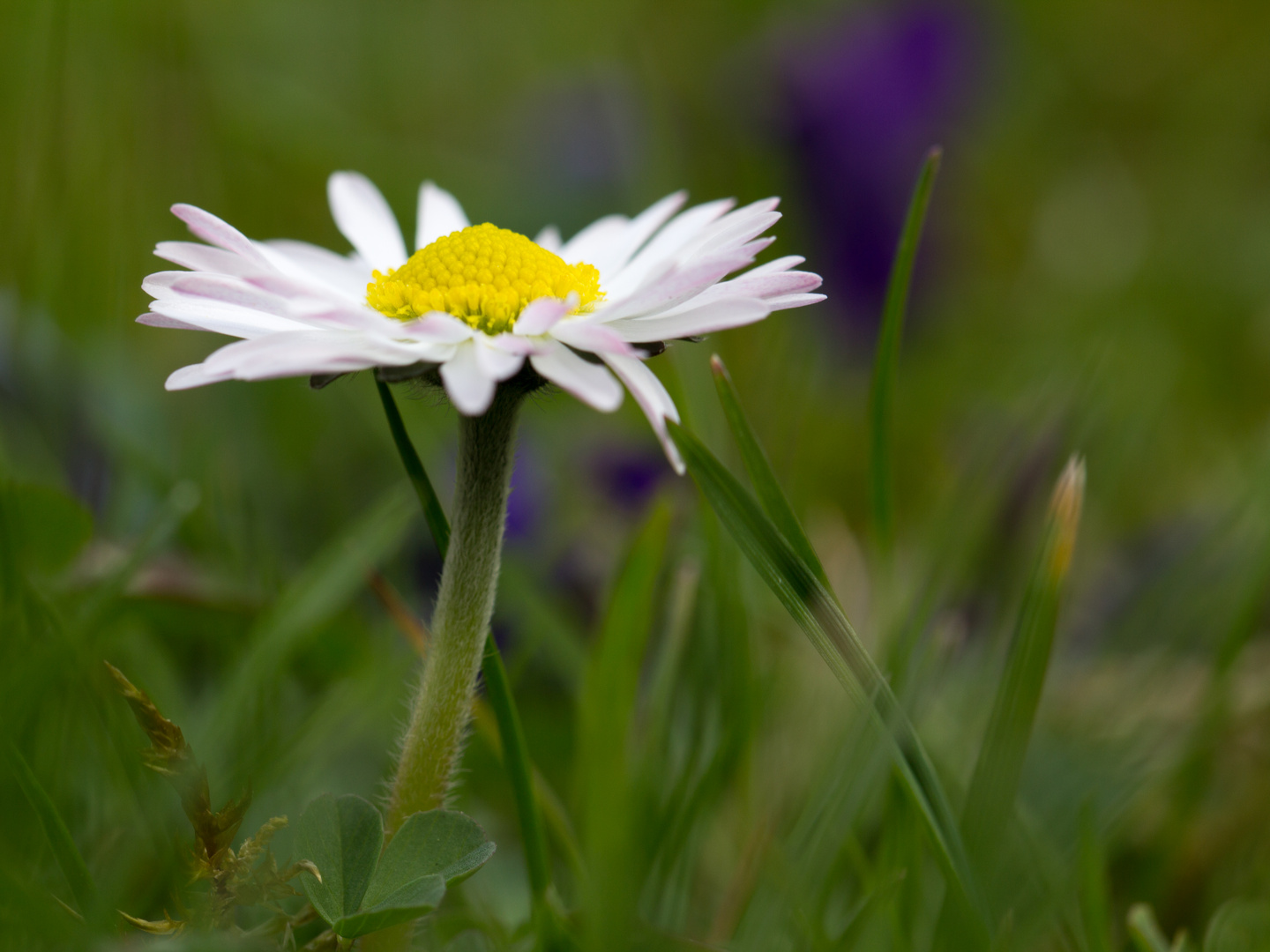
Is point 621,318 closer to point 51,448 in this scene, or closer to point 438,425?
point 51,448

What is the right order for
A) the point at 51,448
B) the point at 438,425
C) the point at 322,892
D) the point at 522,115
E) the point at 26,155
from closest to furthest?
the point at 322,892
the point at 51,448
the point at 26,155
the point at 438,425
the point at 522,115

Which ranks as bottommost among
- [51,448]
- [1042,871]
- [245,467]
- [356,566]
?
[1042,871]

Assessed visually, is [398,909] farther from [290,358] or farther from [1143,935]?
[1143,935]

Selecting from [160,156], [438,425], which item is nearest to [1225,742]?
[438,425]

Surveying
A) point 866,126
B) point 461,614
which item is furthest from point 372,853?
point 866,126

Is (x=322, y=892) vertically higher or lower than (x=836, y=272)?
lower

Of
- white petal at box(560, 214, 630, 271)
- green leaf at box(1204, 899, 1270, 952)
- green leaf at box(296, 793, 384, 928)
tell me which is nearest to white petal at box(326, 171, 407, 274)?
white petal at box(560, 214, 630, 271)

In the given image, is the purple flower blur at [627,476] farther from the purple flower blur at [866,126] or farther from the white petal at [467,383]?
the white petal at [467,383]

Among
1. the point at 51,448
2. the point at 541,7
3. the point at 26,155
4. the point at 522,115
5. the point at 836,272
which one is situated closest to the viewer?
the point at 51,448

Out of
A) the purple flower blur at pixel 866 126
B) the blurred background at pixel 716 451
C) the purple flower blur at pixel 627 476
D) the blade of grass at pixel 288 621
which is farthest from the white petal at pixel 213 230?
the purple flower blur at pixel 866 126
